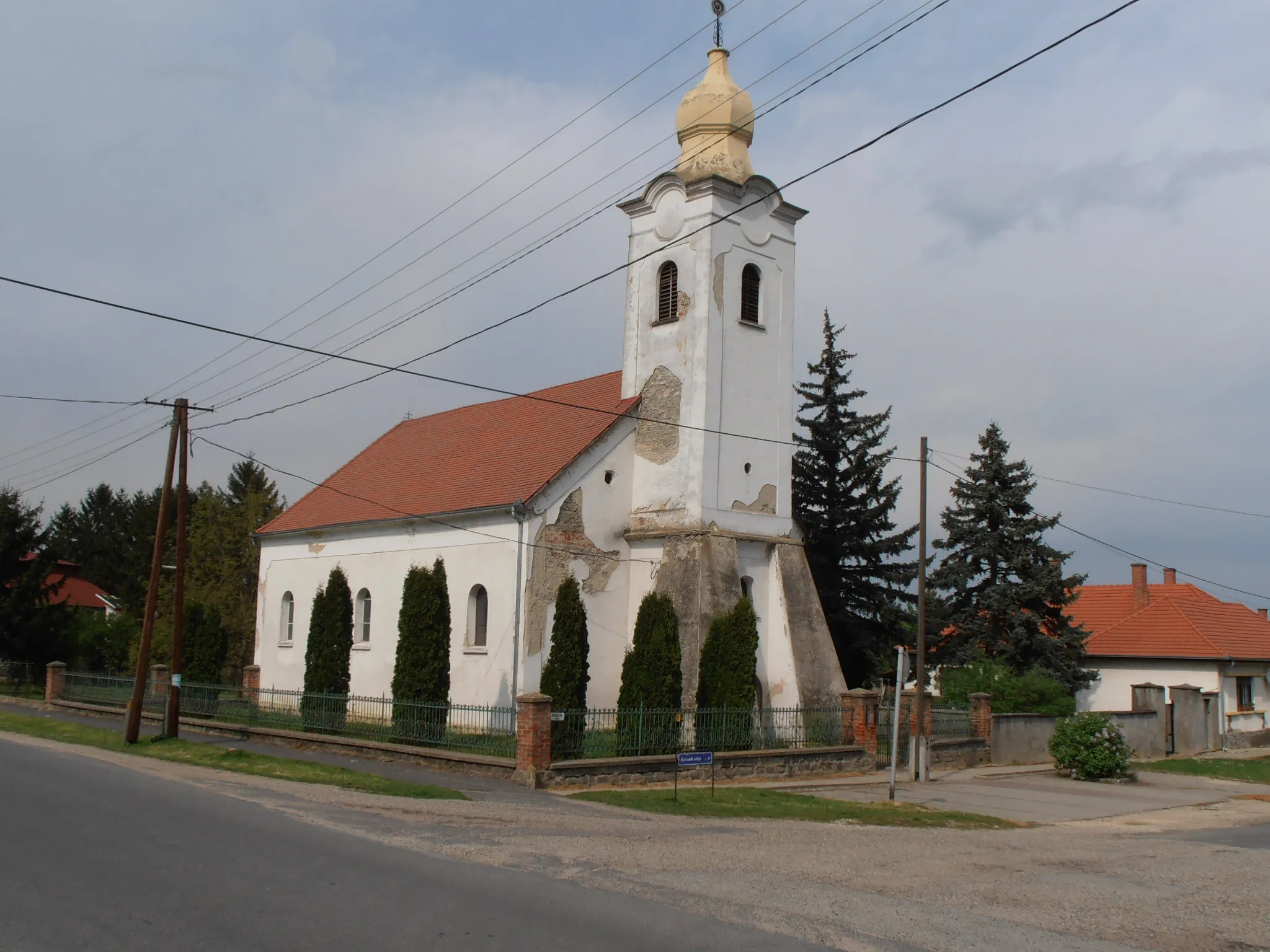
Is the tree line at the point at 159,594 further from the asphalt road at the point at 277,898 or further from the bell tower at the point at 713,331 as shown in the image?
the asphalt road at the point at 277,898

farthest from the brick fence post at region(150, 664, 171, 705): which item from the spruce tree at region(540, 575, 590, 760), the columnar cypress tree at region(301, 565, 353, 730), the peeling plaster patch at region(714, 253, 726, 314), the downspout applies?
the peeling plaster patch at region(714, 253, 726, 314)

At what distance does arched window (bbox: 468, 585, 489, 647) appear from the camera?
84.3 feet

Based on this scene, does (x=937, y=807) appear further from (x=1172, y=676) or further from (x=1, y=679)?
(x=1, y=679)

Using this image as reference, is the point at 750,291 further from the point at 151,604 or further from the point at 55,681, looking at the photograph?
the point at 55,681

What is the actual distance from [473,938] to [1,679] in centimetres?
4005

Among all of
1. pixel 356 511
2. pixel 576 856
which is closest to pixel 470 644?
pixel 356 511

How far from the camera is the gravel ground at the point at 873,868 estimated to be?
8.45m

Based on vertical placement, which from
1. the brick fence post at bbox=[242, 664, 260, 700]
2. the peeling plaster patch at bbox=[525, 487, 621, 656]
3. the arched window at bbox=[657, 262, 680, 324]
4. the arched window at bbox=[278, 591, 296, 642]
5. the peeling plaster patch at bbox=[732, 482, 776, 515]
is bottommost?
the brick fence post at bbox=[242, 664, 260, 700]

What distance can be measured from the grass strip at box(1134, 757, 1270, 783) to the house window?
5.86m

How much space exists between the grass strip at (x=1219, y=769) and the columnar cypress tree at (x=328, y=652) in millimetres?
18423

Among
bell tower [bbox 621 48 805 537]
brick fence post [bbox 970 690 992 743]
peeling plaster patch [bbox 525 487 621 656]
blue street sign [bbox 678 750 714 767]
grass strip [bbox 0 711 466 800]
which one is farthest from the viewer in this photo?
brick fence post [bbox 970 690 992 743]

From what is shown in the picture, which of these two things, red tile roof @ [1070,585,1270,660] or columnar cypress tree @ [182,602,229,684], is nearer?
columnar cypress tree @ [182,602,229,684]

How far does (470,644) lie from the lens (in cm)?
2569

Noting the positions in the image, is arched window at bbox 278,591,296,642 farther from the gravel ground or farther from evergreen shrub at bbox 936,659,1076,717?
evergreen shrub at bbox 936,659,1076,717
